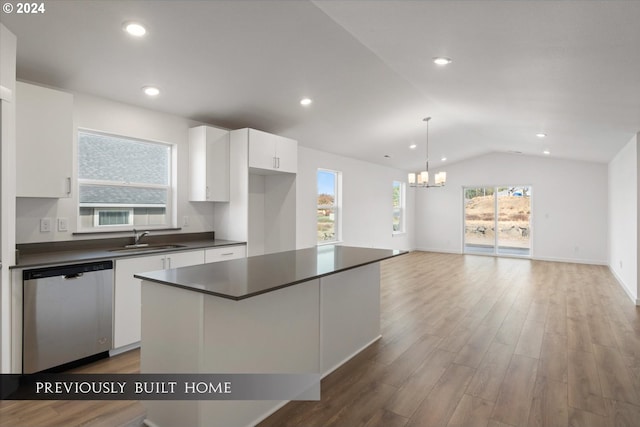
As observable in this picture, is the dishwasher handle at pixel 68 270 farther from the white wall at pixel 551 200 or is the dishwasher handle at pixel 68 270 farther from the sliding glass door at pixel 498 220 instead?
the sliding glass door at pixel 498 220

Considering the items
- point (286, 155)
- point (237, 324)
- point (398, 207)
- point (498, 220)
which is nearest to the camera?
point (237, 324)

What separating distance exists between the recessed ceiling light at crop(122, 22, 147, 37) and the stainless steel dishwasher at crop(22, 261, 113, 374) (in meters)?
1.82

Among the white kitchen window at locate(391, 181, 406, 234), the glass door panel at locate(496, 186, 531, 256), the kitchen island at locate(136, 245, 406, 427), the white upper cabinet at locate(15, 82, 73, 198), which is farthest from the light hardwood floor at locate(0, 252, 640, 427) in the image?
the white kitchen window at locate(391, 181, 406, 234)

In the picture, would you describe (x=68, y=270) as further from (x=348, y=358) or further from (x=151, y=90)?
(x=348, y=358)

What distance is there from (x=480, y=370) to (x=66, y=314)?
329 centimetres

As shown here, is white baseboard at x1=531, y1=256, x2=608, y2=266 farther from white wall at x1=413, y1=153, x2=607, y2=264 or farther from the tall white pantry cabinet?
the tall white pantry cabinet

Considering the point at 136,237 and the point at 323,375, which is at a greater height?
the point at 136,237

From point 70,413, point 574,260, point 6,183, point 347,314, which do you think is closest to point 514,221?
point 574,260

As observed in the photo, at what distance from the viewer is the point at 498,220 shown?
927cm

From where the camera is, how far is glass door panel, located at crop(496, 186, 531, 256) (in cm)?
892

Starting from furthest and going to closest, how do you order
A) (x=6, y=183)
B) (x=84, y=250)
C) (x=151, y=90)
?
1. (x=151, y=90)
2. (x=84, y=250)
3. (x=6, y=183)

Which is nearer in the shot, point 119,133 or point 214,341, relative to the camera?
point 214,341

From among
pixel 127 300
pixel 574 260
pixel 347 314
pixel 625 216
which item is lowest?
pixel 574 260

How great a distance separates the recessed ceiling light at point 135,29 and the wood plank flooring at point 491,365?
2.80m
